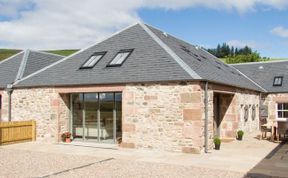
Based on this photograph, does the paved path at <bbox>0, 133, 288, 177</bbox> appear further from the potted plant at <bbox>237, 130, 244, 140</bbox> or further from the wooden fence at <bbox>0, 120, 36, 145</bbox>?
the potted plant at <bbox>237, 130, 244, 140</bbox>

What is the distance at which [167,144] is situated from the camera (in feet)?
46.2

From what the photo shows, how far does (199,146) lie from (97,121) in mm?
5567

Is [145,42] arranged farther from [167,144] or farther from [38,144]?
[38,144]

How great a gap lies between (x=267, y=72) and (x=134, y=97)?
16.6 meters

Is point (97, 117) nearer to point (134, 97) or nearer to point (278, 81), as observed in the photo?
point (134, 97)

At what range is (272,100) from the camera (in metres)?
25.7

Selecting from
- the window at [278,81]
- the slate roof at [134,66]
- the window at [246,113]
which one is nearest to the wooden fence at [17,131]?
the slate roof at [134,66]

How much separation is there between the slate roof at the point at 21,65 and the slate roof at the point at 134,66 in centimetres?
215

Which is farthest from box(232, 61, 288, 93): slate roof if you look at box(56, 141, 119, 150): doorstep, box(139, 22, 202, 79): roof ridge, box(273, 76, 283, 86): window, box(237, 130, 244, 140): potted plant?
box(56, 141, 119, 150): doorstep

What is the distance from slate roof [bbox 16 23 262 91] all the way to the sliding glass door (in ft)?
3.51

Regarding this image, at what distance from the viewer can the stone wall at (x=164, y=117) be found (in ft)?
44.5

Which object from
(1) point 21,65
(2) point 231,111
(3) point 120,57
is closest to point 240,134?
(2) point 231,111

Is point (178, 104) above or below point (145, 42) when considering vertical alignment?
below

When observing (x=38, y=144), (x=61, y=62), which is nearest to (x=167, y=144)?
Answer: (x=38, y=144)
